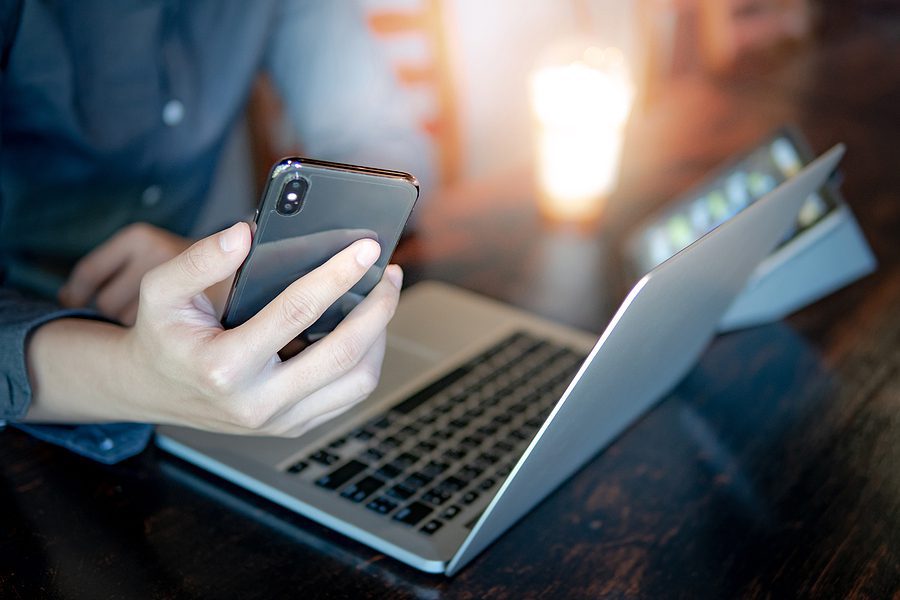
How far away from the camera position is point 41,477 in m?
0.61

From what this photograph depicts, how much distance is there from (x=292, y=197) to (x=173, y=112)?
63 centimetres

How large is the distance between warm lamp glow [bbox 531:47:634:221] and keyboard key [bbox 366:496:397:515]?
55cm

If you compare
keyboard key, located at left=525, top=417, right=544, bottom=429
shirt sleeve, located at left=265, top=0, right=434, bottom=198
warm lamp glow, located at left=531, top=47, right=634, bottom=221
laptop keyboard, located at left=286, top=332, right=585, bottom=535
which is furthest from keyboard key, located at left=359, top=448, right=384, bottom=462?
shirt sleeve, located at left=265, top=0, right=434, bottom=198

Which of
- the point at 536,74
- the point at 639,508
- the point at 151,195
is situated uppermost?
the point at 536,74

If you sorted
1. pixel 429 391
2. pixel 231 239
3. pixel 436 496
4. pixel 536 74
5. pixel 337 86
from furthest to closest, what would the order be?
pixel 337 86, pixel 536 74, pixel 429 391, pixel 436 496, pixel 231 239

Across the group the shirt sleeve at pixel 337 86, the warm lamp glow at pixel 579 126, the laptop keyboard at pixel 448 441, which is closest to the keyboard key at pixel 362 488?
the laptop keyboard at pixel 448 441

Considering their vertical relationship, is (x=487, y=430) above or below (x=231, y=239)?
below

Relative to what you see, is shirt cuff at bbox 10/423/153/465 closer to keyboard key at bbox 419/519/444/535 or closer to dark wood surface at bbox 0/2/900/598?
dark wood surface at bbox 0/2/900/598

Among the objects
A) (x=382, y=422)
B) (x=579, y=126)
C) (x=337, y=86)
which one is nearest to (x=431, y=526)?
(x=382, y=422)

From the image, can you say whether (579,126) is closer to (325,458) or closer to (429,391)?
(429,391)

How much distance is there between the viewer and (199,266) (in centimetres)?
47

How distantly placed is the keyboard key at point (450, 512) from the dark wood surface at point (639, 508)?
31mm

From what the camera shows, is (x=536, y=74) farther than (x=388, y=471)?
Yes

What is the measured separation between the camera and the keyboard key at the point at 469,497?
0.57 m
